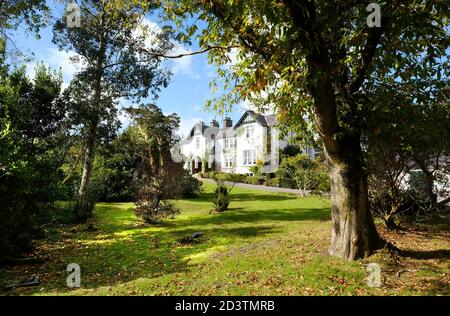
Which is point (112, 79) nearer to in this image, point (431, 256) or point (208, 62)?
point (208, 62)

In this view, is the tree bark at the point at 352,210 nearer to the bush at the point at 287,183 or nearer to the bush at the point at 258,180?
the bush at the point at 287,183

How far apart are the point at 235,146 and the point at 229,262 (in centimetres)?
4771

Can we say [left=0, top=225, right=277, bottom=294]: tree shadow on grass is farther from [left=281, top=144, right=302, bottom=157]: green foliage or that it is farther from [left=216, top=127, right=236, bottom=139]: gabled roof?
[left=216, top=127, right=236, bottom=139]: gabled roof

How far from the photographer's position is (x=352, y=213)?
843 centimetres

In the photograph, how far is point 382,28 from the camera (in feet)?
24.0

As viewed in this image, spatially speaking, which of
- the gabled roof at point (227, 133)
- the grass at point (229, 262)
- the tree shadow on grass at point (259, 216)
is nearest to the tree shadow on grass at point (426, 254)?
the grass at point (229, 262)

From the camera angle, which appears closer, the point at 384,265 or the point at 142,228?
the point at 384,265

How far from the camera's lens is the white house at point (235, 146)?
156ft

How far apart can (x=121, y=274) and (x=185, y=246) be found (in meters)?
3.51

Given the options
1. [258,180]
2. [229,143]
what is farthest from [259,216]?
[229,143]

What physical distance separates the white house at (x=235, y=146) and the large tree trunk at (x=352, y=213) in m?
→ 37.1

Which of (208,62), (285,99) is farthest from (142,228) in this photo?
(285,99)

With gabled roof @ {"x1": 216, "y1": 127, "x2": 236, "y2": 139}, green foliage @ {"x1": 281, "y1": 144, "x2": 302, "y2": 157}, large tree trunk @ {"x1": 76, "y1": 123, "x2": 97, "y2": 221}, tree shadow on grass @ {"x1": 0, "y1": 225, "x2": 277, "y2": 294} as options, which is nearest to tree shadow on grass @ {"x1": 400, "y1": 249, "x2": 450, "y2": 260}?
tree shadow on grass @ {"x1": 0, "y1": 225, "x2": 277, "y2": 294}

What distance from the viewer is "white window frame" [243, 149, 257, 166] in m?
53.8
